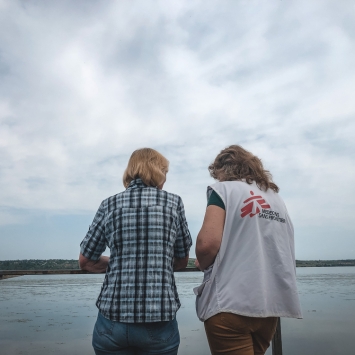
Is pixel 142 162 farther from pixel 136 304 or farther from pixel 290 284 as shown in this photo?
pixel 290 284

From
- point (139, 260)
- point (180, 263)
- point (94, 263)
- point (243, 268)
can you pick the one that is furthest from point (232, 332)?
point (94, 263)

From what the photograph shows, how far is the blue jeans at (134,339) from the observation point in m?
1.53

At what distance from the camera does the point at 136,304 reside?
1542 mm

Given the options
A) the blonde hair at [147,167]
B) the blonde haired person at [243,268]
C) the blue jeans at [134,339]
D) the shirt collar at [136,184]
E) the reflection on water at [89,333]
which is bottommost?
the reflection on water at [89,333]

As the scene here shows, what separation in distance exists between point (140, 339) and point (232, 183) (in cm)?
81

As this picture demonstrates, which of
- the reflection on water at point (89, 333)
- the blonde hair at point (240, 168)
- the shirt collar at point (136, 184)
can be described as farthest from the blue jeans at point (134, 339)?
the reflection on water at point (89, 333)

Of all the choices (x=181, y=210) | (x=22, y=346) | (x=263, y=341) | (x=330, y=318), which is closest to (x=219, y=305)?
(x=263, y=341)

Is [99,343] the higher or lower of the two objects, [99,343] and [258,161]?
the lower

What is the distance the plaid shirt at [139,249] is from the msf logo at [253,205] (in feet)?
1.00

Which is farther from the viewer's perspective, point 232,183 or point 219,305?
point 232,183

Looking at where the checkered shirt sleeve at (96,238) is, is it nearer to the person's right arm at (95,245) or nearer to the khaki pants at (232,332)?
the person's right arm at (95,245)

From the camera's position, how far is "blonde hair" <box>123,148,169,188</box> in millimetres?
1763

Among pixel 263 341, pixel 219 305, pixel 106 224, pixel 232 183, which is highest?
pixel 232 183

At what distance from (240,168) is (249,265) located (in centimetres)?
50
